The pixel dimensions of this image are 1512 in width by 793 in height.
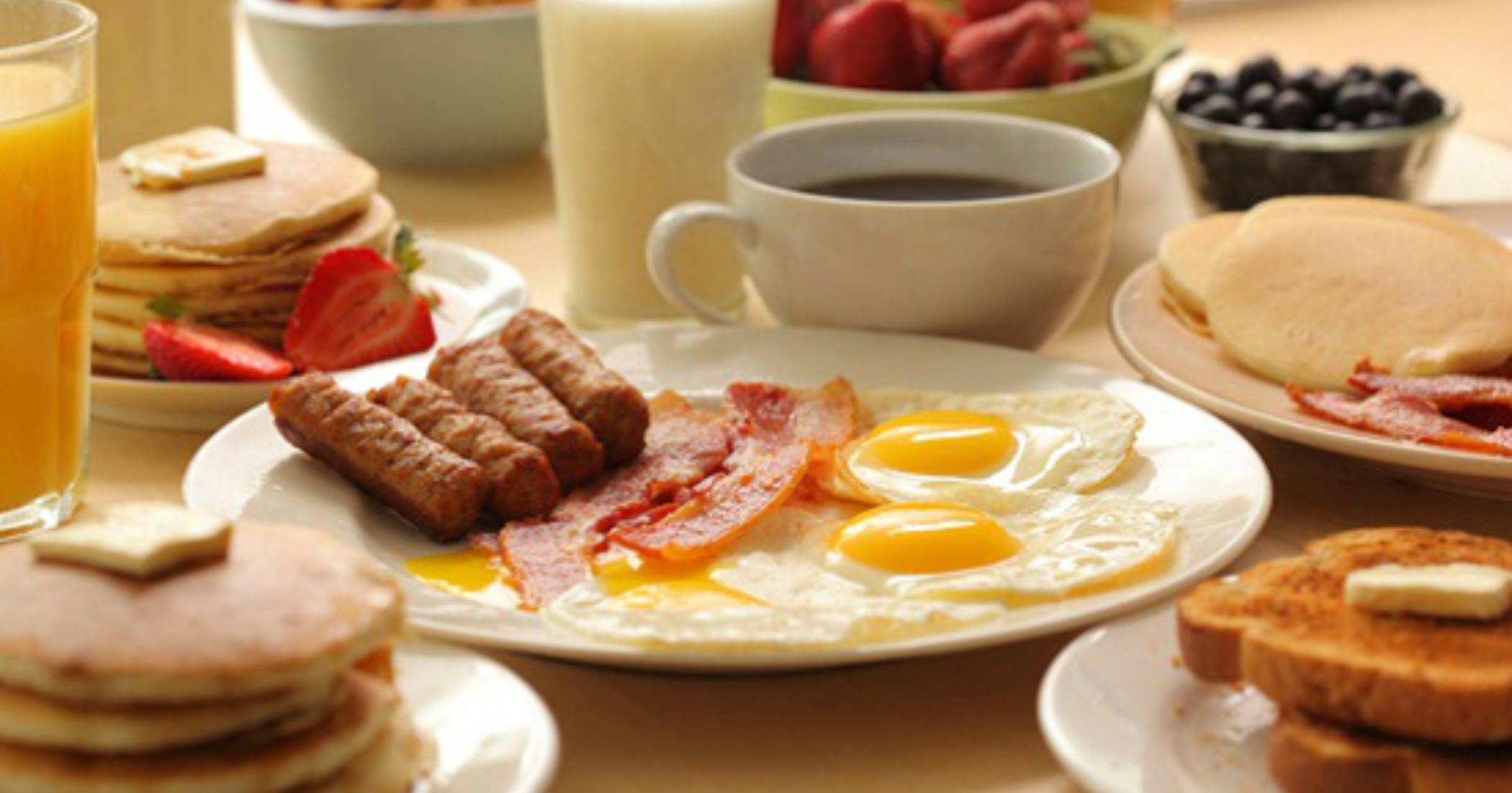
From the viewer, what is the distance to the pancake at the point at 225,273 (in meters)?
1.77

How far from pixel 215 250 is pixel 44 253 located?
10.9 inches

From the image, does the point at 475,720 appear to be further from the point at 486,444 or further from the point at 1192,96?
the point at 1192,96

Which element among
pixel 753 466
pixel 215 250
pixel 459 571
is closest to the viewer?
pixel 459 571

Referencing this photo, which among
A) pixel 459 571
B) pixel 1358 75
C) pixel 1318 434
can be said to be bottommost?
pixel 459 571

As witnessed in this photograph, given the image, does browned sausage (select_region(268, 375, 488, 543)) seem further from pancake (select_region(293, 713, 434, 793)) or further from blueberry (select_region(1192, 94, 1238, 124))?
blueberry (select_region(1192, 94, 1238, 124))

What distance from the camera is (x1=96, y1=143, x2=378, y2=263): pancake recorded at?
69.3 inches

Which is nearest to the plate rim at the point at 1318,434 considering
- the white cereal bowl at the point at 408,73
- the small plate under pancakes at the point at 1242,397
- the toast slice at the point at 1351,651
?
the small plate under pancakes at the point at 1242,397

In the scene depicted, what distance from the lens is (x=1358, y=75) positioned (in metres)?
2.38

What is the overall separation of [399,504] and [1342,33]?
13.5ft

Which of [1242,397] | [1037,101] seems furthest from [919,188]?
[1242,397]

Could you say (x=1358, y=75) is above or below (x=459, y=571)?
above

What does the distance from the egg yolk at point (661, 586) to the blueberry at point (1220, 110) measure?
1195 mm

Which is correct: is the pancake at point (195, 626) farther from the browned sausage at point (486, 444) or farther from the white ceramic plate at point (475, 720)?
the browned sausage at point (486, 444)

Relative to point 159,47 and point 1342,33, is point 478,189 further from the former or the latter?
point 1342,33
